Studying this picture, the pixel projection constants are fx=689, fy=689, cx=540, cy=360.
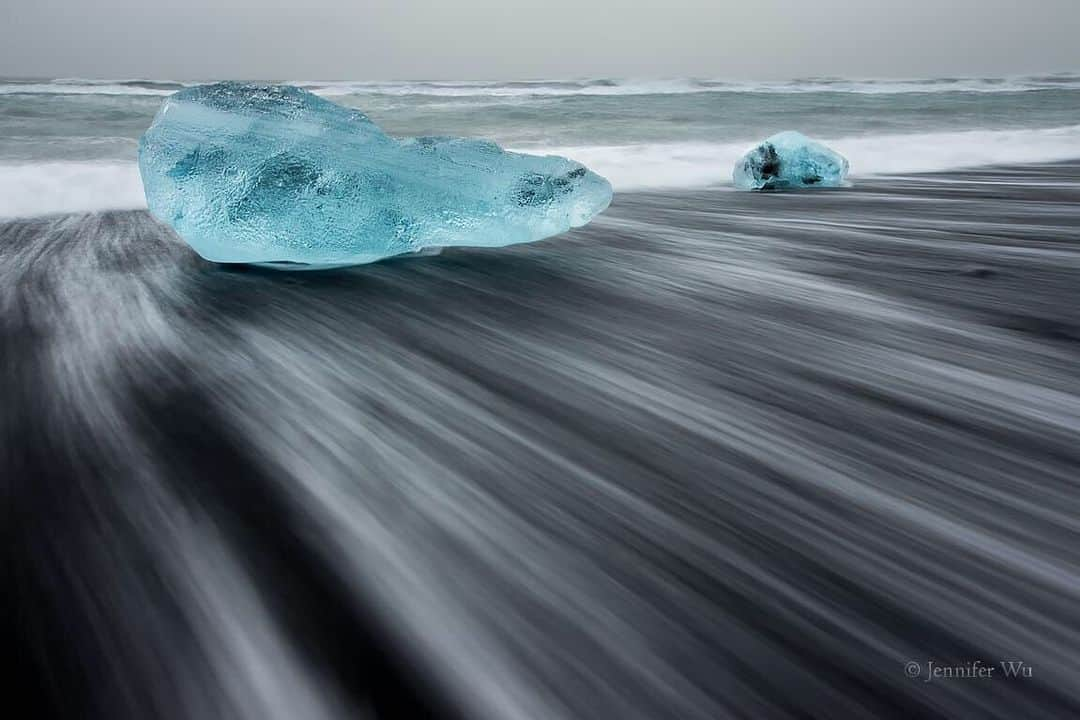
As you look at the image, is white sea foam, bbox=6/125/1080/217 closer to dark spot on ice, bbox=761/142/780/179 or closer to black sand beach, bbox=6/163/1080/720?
dark spot on ice, bbox=761/142/780/179

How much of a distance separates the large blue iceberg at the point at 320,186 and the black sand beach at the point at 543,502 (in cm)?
18

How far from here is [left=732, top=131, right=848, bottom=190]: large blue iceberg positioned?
260 centimetres

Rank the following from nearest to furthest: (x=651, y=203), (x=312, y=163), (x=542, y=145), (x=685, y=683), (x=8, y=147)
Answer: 1. (x=685, y=683)
2. (x=312, y=163)
3. (x=651, y=203)
4. (x=8, y=147)
5. (x=542, y=145)

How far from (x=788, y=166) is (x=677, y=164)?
1.00 m

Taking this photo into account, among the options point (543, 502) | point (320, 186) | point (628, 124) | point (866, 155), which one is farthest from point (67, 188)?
point (628, 124)

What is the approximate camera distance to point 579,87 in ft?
39.5

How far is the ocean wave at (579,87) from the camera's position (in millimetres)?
9156

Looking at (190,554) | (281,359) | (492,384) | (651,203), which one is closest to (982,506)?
(492,384)

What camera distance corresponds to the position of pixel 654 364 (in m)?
0.87

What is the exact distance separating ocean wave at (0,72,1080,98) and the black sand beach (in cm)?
947

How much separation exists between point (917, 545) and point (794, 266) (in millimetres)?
955

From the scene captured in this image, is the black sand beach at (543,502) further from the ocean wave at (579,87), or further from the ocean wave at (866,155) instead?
the ocean wave at (579,87)

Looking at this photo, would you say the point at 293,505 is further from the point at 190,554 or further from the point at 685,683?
the point at 685,683

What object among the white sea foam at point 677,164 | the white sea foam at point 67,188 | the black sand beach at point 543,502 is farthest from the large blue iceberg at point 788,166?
the white sea foam at point 67,188
